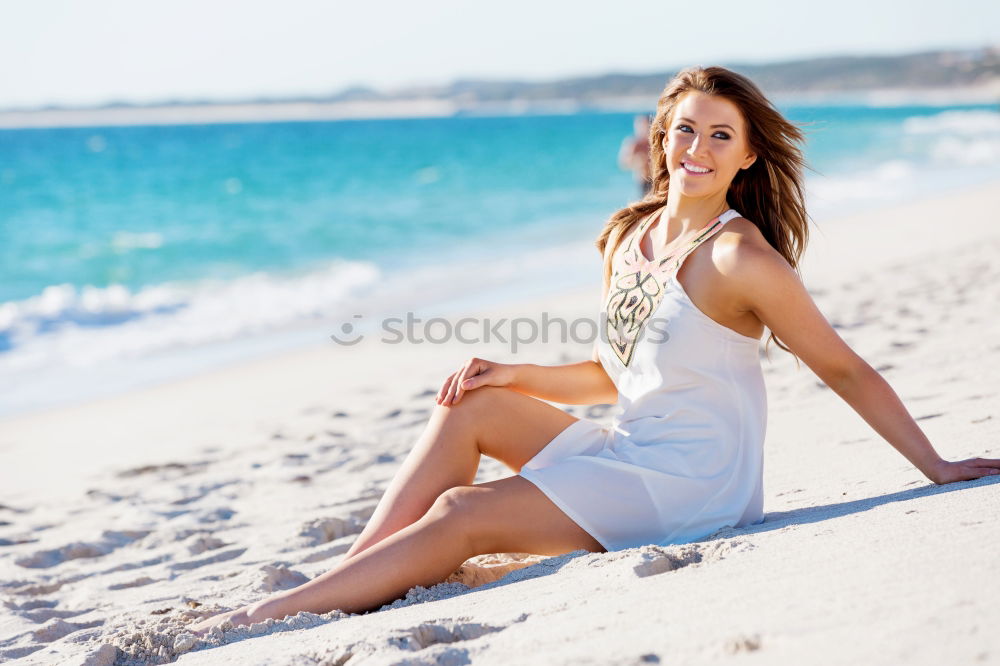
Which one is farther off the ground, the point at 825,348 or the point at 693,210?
the point at 693,210

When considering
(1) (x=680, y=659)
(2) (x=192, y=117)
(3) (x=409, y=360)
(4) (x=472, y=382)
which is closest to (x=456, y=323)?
(3) (x=409, y=360)

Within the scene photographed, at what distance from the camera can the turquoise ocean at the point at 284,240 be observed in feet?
29.5

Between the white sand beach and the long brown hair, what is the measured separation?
781 millimetres

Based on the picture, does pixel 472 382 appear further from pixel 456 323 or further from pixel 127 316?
pixel 127 316

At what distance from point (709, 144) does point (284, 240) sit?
47.6 feet

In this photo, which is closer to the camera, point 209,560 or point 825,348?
point 825,348

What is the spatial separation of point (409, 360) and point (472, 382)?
13.8ft

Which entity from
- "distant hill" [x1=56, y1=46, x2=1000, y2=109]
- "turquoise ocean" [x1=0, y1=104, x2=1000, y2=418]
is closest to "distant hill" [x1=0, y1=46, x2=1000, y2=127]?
"distant hill" [x1=56, y1=46, x2=1000, y2=109]

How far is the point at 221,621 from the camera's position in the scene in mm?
2525

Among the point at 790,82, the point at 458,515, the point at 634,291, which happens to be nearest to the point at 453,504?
the point at 458,515

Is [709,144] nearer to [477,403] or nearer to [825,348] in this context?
[825,348]

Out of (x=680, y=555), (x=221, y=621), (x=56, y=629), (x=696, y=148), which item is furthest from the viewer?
(x=56, y=629)

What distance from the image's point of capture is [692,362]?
2703 mm

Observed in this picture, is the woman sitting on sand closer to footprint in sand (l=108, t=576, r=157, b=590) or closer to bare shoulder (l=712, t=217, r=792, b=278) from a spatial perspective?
bare shoulder (l=712, t=217, r=792, b=278)
